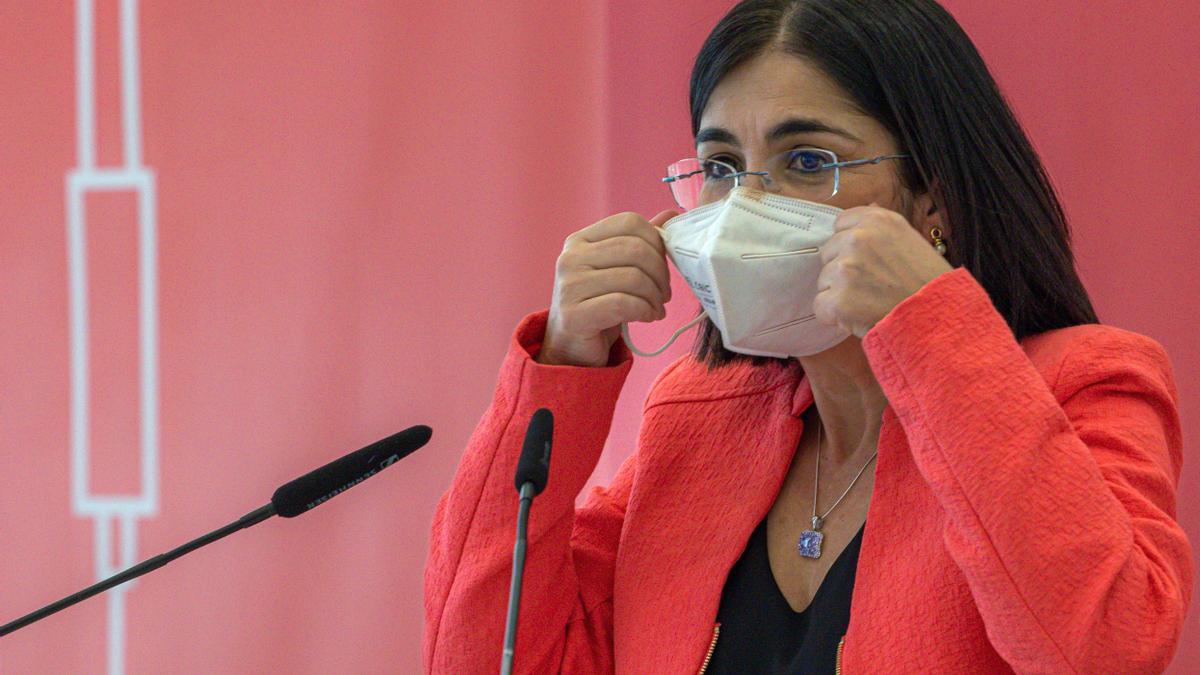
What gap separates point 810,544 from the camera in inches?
50.1

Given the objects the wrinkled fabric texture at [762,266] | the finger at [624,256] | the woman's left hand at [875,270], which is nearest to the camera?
the woman's left hand at [875,270]

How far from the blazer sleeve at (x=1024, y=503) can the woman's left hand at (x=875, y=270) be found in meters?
0.03

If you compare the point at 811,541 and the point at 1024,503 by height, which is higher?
the point at 1024,503

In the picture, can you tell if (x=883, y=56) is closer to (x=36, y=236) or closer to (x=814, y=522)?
(x=814, y=522)

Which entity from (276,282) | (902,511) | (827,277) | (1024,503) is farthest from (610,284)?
(276,282)

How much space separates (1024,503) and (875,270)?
0.74 feet

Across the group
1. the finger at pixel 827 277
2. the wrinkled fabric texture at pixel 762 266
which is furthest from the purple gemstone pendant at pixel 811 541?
the finger at pixel 827 277

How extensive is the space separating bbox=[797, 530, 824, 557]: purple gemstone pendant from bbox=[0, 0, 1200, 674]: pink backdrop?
30.9 inches

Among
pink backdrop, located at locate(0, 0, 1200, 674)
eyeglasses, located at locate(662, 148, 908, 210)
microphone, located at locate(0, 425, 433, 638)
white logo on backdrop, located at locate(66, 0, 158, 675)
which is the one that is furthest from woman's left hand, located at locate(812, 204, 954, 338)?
white logo on backdrop, located at locate(66, 0, 158, 675)

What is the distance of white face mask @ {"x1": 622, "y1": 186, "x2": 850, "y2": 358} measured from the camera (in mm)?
1146

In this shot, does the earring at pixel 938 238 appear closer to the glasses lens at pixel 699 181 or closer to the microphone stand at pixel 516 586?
the glasses lens at pixel 699 181

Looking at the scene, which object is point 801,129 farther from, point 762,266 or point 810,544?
point 810,544

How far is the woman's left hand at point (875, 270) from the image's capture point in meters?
1.04

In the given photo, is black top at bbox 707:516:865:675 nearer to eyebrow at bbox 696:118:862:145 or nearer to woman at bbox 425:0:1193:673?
woman at bbox 425:0:1193:673
